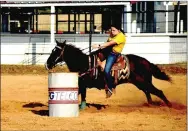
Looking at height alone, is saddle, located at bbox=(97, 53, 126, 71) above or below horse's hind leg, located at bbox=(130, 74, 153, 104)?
above

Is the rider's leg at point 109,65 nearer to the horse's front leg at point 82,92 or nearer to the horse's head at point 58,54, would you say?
the horse's front leg at point 82,92

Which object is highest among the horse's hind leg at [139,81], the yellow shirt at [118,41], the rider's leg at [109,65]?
the yellow shirt at [118,41]

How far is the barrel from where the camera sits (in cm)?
1442

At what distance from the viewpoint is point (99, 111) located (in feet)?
52.5

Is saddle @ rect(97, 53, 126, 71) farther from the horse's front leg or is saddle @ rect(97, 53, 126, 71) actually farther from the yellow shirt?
the horse's front leg

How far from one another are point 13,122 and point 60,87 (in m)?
1.41

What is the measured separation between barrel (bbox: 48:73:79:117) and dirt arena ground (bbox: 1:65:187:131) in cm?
24

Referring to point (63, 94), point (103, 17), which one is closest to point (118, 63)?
point (63, 94)

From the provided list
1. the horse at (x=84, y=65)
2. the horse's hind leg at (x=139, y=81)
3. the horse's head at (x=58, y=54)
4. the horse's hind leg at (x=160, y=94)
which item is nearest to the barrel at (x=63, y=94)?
the horse at (x=84, y=65)

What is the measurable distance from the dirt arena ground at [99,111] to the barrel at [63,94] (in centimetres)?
24

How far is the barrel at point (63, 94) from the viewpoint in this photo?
14422 mm

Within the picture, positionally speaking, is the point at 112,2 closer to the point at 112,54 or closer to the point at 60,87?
the point at 112,54

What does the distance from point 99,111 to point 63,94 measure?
1695 mm

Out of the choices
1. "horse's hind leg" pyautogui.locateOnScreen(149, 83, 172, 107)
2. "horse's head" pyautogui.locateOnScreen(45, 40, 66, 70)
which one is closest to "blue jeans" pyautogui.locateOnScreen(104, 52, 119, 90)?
"horse's head" pyautogui.locateOnScreen(45, 40, 66, 70)
